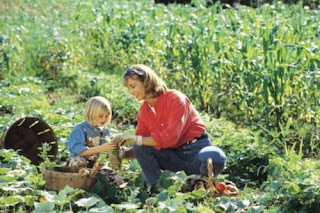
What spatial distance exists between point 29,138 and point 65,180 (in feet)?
4.39

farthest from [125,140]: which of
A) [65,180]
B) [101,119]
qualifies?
[65,180]

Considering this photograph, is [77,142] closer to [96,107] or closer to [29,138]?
[96,107]

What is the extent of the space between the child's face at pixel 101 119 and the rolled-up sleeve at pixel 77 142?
0.13 meters

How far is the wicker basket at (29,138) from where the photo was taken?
19.7 feet

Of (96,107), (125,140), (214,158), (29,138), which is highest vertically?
(96,107)

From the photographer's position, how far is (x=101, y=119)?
17.6 ft

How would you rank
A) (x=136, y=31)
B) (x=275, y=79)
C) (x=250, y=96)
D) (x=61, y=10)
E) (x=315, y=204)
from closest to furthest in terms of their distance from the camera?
(x=315, y=204) < (x=275, y=79) < (x=250, y=96) < (x=136, y=31) < (x=61, y=10)

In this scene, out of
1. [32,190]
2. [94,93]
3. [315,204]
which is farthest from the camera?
[94,93]

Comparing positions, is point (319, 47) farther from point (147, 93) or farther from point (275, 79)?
point (147, 93)

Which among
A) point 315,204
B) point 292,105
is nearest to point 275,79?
point 292,105

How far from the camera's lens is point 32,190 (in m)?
4.88

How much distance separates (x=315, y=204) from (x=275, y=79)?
9.16 feet

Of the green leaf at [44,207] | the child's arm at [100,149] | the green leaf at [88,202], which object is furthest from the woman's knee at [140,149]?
the green leaf at [44,207]

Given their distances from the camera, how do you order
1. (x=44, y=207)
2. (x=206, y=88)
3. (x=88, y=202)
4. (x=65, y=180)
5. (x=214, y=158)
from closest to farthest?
(x=44, y=207) < (x=88, y=202) < (x=65, y=180) < (x=214, y=158) < (x=206, y=88)
